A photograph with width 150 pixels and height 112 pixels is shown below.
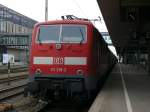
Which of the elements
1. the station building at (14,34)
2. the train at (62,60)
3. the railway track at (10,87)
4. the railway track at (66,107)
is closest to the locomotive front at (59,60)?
the train at (62,60)

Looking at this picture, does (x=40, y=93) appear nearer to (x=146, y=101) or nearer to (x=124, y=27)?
(x=146, y=101)

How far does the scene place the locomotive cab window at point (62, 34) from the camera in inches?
523

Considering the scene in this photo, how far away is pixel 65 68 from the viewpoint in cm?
1280

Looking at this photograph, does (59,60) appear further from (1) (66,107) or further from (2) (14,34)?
(2) (14,34)

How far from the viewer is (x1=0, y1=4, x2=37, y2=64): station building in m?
83.9

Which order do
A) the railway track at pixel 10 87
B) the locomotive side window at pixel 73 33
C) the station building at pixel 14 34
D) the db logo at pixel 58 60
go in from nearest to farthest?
1. the db logo at pixel 58 60
2. the locomotive side window at pixel 73 33
3. the railway track at pixel 10 87
4. the station building at pixel 14 34

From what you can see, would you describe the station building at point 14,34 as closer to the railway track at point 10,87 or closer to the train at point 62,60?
the railway track at point 10,87

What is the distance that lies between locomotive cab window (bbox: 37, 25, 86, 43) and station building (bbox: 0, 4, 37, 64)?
6756cm

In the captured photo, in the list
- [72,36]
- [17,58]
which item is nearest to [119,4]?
[72,36]

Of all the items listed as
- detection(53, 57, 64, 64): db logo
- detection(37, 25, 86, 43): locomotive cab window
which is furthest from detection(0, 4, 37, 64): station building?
detection(53, 57, 64, 64): db logo

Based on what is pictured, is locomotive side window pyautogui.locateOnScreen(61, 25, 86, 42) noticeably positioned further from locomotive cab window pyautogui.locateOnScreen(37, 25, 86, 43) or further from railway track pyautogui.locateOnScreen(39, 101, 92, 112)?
railway track pyautogui.locateOnScreen(39, 101, 92, 112)

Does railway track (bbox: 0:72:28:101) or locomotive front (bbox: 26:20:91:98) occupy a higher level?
locomotive front (bbox: 26:20:91:98)

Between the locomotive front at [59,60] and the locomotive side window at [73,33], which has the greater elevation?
the locomotive side window at [73,33]

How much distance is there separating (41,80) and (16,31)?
83.6 metres
